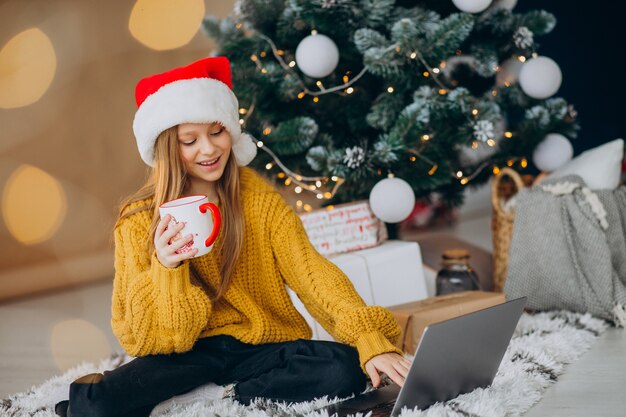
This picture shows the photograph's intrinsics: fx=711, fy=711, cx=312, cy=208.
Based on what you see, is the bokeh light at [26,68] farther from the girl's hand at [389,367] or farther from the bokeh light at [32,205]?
the girl's hand at [389,367]

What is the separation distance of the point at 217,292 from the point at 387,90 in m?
0.94

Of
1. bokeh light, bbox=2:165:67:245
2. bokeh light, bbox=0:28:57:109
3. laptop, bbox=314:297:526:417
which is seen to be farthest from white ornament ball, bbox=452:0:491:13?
bokeh light, bbox=2:165:67:245

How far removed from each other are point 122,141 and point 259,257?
203 cm

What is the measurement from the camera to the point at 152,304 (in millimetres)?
1241

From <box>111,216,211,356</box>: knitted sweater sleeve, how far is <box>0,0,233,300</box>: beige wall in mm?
1708

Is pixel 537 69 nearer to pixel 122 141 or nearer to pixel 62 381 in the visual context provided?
pixel 62 381

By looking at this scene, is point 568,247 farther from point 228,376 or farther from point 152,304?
point 152,304

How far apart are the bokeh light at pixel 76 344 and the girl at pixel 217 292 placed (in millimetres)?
706

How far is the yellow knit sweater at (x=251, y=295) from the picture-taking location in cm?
124

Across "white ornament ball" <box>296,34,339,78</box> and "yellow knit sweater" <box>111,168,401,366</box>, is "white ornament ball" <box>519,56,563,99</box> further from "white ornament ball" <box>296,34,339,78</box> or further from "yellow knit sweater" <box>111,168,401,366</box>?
"yellow knit sweater" <box>111,168,401,366</box>

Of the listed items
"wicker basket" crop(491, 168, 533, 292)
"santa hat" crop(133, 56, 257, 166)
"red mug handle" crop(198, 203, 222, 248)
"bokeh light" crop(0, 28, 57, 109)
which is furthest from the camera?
"bokeh light" crop(0, 28, 57, 109)

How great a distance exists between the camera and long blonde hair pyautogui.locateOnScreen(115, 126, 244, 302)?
1.33 meters

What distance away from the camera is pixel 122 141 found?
328 cm

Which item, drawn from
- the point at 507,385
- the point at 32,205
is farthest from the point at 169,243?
the point at 32,205
